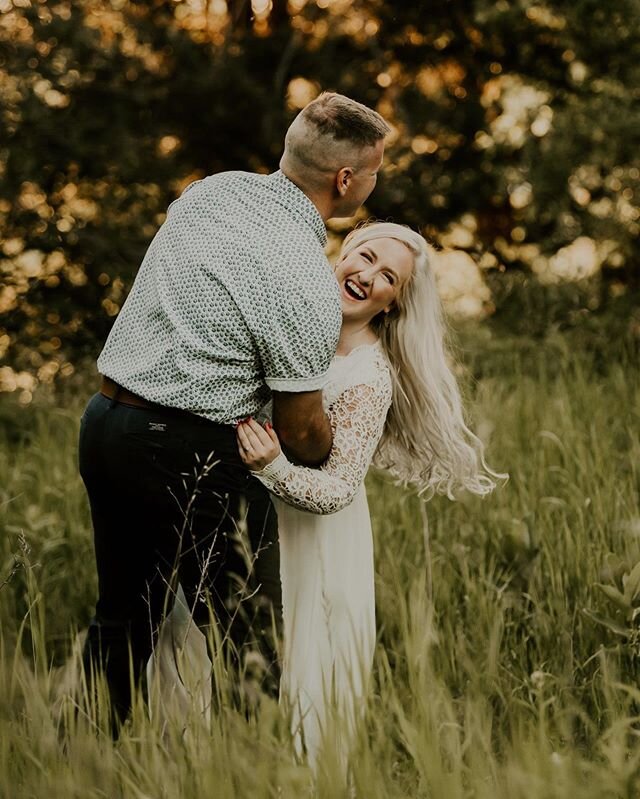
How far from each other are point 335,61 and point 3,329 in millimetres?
4042

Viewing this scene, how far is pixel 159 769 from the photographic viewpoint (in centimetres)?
208

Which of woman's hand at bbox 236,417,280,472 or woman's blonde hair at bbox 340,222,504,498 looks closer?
woman's hand at bbox 236,417,280,472

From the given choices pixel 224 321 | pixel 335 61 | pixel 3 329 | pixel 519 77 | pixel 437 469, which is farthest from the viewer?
pixel 335 61

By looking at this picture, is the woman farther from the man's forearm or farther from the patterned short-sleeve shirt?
the patterned short-sleeve shirt

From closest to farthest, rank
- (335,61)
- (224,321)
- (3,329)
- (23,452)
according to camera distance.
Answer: (224,321)
(23,452)
(3,329)
(335,61)

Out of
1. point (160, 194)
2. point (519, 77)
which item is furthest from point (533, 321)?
point (160, 194)

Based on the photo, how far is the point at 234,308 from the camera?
104 inches

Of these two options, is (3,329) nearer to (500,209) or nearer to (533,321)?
(533,321)

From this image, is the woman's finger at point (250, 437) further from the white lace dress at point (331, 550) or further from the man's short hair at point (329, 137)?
the man's short hair at point (329, 137)

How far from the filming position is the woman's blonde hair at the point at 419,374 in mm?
3145

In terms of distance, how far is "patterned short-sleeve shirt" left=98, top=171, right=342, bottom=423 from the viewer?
261cm

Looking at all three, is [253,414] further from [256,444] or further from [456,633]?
[456,633]

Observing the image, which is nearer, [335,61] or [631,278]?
[631,278]

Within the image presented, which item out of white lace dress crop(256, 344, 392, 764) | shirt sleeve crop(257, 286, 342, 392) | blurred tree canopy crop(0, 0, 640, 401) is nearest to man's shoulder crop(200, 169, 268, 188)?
shirt sleeve crop(257, 286, 342, 392)
